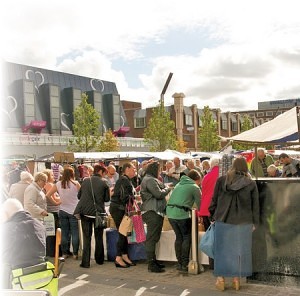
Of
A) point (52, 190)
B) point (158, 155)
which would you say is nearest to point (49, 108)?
point (158, 155)

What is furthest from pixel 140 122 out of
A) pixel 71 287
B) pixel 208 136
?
pixel 71 287

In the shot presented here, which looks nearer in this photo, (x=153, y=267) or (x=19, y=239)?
(x=19, y=239)

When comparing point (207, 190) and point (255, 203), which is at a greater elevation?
point (207, 190)

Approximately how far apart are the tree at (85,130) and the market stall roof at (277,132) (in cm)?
3338

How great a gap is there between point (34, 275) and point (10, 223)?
48cm

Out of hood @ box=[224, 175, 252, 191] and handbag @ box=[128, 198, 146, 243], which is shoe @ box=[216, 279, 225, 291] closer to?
hood @ box=[224, 175, 252, 191]

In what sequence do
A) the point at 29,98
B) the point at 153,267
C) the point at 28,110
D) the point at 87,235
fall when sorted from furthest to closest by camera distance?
the point at 29,98 → the point at 28,110 → the point at 87,235 → the point at 153,267

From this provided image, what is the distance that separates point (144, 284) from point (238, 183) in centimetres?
200

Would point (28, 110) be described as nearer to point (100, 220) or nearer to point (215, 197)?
point (100, 220)

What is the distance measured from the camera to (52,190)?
341 inches

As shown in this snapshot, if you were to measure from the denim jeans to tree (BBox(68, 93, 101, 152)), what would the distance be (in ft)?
110

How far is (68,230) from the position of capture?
28.7 ft

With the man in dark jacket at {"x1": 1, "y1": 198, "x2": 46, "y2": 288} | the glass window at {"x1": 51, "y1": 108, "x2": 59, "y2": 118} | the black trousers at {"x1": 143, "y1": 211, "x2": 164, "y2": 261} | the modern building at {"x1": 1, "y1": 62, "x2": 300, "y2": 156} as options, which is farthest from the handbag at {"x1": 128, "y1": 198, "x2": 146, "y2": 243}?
the glass window at {"x1": 51, "y1": 108, "x2": 59, "y2": 118}

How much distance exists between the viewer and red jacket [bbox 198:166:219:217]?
7152 millimetres
